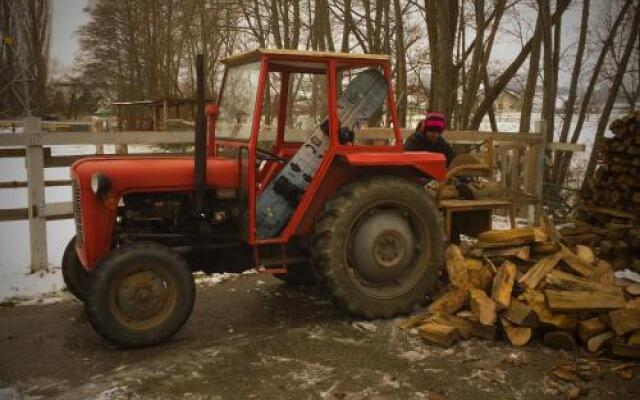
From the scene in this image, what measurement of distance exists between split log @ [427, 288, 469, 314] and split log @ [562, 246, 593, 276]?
0.89 meters

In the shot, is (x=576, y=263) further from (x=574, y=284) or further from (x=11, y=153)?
(x=11, y=153)

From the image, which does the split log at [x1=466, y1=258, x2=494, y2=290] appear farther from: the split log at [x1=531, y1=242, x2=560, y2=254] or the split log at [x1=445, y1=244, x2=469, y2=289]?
the split log at [x1=531, y1=242, x2=560, y2=254]

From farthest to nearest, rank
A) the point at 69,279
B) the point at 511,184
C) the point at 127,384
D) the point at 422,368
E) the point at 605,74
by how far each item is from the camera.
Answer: the point at 605,74 → the point at 511,184 → the point at 69,279 → the point at 422,368 → the point at 127,384

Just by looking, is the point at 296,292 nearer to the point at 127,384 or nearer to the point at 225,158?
the point at 225,158

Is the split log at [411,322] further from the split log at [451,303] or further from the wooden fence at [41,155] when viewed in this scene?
the wooden fence at [41,155]

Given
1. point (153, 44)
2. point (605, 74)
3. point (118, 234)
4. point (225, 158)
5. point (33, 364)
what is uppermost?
point (153, 44)

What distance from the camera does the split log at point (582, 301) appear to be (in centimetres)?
403

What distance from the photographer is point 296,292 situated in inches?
219

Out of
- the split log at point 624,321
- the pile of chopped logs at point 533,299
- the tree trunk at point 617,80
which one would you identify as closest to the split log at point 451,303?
the pile of chopped logs at point 533,299

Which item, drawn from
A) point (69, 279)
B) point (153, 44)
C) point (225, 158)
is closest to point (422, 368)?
point (225, 158)

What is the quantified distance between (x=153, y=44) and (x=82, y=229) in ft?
67.5

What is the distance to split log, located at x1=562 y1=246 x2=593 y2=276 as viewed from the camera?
4629 millimetres

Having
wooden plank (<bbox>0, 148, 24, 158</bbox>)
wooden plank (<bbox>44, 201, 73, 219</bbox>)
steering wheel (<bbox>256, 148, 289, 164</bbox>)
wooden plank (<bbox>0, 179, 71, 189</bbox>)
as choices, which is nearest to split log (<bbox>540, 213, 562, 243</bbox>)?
steering wheel (<bbox>256, 148, 289, 164</bbox>)

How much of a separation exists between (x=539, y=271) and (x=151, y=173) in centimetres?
298
